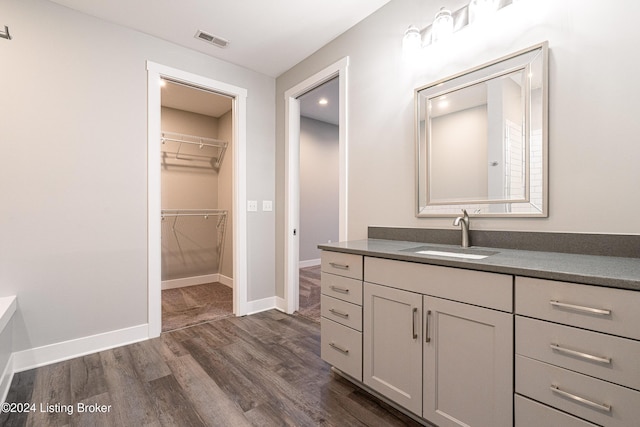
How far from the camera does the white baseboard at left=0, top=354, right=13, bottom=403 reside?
1.63 metres

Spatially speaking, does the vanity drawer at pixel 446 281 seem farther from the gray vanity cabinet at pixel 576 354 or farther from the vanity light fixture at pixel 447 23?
the vanity light fixture at pixel 447 23

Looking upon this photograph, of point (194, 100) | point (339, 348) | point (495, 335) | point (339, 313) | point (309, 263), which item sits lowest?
point (309, 263)

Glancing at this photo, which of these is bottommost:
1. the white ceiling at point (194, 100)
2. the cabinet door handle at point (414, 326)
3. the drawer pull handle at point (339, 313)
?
the drawer pull handle at point (339, 313)

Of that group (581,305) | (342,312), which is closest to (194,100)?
(342,312)

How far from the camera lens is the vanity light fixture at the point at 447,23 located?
1.60 metres

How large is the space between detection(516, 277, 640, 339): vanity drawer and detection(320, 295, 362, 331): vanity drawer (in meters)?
0.81

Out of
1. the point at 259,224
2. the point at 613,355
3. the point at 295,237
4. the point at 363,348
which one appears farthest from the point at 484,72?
the point at 259,224

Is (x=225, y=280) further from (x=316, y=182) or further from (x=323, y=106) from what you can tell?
(x=323, y=106)

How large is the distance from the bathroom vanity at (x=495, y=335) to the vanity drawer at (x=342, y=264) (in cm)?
1

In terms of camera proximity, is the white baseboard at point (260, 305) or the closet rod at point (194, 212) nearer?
the white baseboard at point (260, 305)

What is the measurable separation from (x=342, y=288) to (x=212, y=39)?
2.38m

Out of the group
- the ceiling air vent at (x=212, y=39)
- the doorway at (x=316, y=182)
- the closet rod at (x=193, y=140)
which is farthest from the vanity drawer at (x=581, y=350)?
the closet rod at (x=193, y=140)

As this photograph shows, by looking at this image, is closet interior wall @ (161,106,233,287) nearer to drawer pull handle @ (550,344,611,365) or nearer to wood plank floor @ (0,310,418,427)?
wood plank floor @ (0,310,418,427)

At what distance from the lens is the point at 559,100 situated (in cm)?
139
